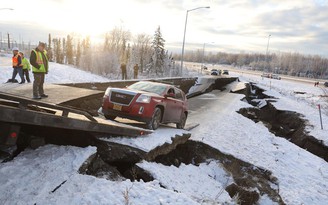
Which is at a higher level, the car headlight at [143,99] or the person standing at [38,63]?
the person standing at [38,63]

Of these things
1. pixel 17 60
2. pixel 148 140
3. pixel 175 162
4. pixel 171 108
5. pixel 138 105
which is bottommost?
pixel 175 162

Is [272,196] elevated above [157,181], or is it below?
below

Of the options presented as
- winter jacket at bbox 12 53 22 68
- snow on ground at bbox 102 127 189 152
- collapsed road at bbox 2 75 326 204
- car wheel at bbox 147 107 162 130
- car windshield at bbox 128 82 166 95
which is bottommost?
collapsed road at bbox 2 75 326 204

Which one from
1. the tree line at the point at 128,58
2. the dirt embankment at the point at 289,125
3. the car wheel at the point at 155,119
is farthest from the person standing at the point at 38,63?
the tree line at the point at 128,58

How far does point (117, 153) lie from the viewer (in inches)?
283

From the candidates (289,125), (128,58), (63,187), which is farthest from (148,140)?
(128,58)

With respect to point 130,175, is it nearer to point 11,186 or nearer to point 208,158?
point 11,186

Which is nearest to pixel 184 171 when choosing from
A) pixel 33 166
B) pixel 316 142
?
pixel 33 166

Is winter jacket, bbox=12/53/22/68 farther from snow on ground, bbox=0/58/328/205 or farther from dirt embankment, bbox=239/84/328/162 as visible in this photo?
dirt embankment, bbox=239/84/328/162

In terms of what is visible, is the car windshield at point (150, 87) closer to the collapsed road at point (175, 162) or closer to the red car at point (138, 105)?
the red car at point (138, 105)

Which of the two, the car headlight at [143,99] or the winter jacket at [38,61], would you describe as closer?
the car headlight at [143,99]

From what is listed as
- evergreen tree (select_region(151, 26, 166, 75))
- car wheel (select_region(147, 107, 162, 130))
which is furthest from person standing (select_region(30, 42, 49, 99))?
evergreen tree (select_region(151, 26, 166, 75))

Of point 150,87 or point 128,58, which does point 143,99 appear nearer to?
point 150,87

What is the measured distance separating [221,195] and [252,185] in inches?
79.5
